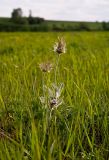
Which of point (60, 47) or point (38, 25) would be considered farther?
point (38, 25)

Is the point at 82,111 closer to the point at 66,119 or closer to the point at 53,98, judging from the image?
the point at 66,119

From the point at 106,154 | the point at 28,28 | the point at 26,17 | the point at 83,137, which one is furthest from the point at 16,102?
the point at 26,17

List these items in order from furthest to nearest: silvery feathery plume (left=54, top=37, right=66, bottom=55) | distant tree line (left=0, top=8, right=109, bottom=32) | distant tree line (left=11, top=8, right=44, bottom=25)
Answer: distant tree line (left=11, top=8, right=44, bottom=25), distant tree line (left=0, top=8, right=109, bottom=32), silvery feathery plume (left=54, top=37, right=66, bottom=55)

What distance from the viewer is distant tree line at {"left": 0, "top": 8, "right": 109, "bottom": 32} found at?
212 ft

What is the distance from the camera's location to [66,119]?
→ 168 cm

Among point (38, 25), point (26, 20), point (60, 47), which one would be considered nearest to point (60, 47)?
point (60, 47)

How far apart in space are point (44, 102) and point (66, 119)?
12cm

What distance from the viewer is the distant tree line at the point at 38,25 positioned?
64.7 metres

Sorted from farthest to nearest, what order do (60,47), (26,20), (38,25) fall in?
(26,20) → (38,25) → (60,47)

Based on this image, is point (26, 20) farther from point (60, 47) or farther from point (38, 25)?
point (60, 47)

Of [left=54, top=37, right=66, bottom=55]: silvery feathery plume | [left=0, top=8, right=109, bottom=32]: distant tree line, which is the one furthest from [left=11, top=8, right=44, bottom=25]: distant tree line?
[left=54, top=37, right=66, bottom=55]: silvery feathery plume

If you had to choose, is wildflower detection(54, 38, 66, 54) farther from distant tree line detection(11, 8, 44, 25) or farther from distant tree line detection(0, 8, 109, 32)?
distant tree line detection(11, 8, 44, 25)

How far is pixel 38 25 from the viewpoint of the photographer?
70.6 m

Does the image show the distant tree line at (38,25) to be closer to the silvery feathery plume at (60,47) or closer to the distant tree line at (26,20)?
the distant tree line at (26,20)
